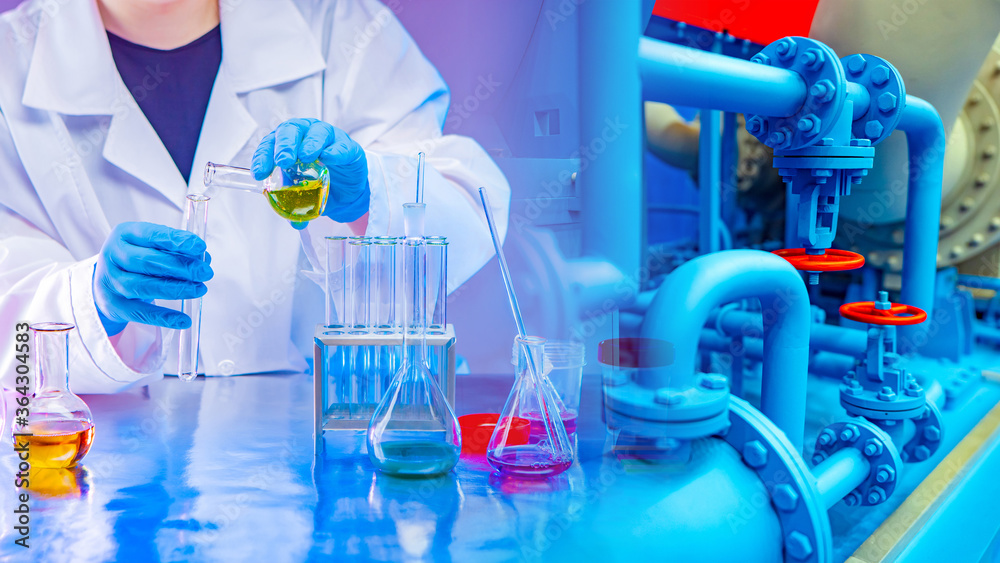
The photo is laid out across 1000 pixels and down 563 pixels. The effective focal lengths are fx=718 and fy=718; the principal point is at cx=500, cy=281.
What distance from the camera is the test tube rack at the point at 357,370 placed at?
0.74 metres

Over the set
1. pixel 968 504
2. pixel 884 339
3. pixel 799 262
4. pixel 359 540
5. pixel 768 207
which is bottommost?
pixel 968 504

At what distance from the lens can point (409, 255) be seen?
0.76 metres

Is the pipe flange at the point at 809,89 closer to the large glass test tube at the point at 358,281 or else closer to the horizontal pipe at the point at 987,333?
the large glass test tube at the point at 358,281

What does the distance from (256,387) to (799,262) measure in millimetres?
879

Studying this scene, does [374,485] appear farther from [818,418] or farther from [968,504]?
[818,418]

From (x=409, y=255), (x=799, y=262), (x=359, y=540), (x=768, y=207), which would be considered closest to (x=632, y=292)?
(x=799, y=262)

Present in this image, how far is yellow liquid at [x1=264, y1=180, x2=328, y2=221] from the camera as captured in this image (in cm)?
80

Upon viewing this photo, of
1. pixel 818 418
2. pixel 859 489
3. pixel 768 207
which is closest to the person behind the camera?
pixel 859 489

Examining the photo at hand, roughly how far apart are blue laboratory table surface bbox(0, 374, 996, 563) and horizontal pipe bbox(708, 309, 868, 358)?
40.8 inches

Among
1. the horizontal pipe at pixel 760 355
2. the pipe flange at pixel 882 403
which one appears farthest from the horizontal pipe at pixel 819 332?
the pipe flange at pixel 882 403

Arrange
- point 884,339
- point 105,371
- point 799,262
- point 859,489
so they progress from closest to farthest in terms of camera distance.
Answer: point 105,371 → point 799,262 → point 859,489 → point 884,339

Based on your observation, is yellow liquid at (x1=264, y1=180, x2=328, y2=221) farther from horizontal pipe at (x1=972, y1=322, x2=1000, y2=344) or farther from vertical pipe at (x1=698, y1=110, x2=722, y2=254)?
horizontal pipe at (x1=972, y1=322, x2=1000, y2=344)

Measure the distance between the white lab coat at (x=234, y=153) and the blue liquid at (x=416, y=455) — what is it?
1.38ft

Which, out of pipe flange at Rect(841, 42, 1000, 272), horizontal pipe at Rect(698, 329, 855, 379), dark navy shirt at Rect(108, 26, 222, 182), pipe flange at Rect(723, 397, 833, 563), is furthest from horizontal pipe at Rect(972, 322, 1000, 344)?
dark navy shirt at Rect(108, 26, 222, 182)
